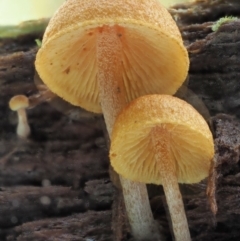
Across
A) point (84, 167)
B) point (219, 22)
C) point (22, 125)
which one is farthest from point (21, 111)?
point (219, 22)

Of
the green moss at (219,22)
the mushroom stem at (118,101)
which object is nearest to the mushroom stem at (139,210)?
the mushroom stem at (118,101)

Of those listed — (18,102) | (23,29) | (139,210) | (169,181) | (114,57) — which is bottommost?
(139,210)

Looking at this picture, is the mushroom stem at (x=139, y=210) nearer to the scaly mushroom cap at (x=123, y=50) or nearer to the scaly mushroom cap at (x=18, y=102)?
the scaly mushroom cap at (x=123, y=50)

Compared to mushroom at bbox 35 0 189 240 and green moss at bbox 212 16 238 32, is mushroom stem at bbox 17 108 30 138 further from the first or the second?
green moss at bbox 212 16 238 32

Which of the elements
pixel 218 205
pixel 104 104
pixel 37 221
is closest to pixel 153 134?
pixel 104 104

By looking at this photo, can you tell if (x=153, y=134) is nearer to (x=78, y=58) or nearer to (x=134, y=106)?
(x=134, y=106)

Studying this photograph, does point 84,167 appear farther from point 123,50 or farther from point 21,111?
point 123,50
